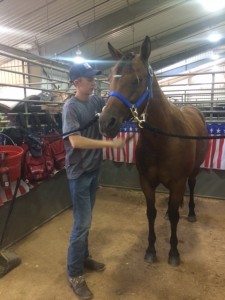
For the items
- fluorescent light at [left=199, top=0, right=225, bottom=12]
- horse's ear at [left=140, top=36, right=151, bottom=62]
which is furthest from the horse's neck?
fluorescent light at [left=199, top=0, right=225, bottom=12]

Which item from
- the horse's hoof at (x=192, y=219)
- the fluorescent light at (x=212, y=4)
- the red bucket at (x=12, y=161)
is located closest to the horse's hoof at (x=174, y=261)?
the horse's hoof at (x=192, y=219)

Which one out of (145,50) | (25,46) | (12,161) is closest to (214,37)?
(25,46)

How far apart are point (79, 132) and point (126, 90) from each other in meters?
0.41

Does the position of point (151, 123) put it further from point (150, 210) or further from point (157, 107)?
point (150, 210)

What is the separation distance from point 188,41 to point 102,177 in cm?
921

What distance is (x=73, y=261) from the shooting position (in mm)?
2023

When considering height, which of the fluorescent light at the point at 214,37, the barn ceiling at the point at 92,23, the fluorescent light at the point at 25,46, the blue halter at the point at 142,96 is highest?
the fluorescent light at the point at 214,37

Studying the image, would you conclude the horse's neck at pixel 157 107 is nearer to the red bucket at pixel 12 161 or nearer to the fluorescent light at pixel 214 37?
the red bucket at pixel 12 161

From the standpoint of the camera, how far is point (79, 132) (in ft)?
6.02

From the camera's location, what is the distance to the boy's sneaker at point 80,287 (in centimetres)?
201

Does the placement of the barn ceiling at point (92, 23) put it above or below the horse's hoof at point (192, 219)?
above

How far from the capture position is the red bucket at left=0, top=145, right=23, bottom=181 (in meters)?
2.26

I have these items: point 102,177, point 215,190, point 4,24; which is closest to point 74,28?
point 4,24

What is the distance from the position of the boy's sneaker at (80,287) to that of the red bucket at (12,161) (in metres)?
0.96
